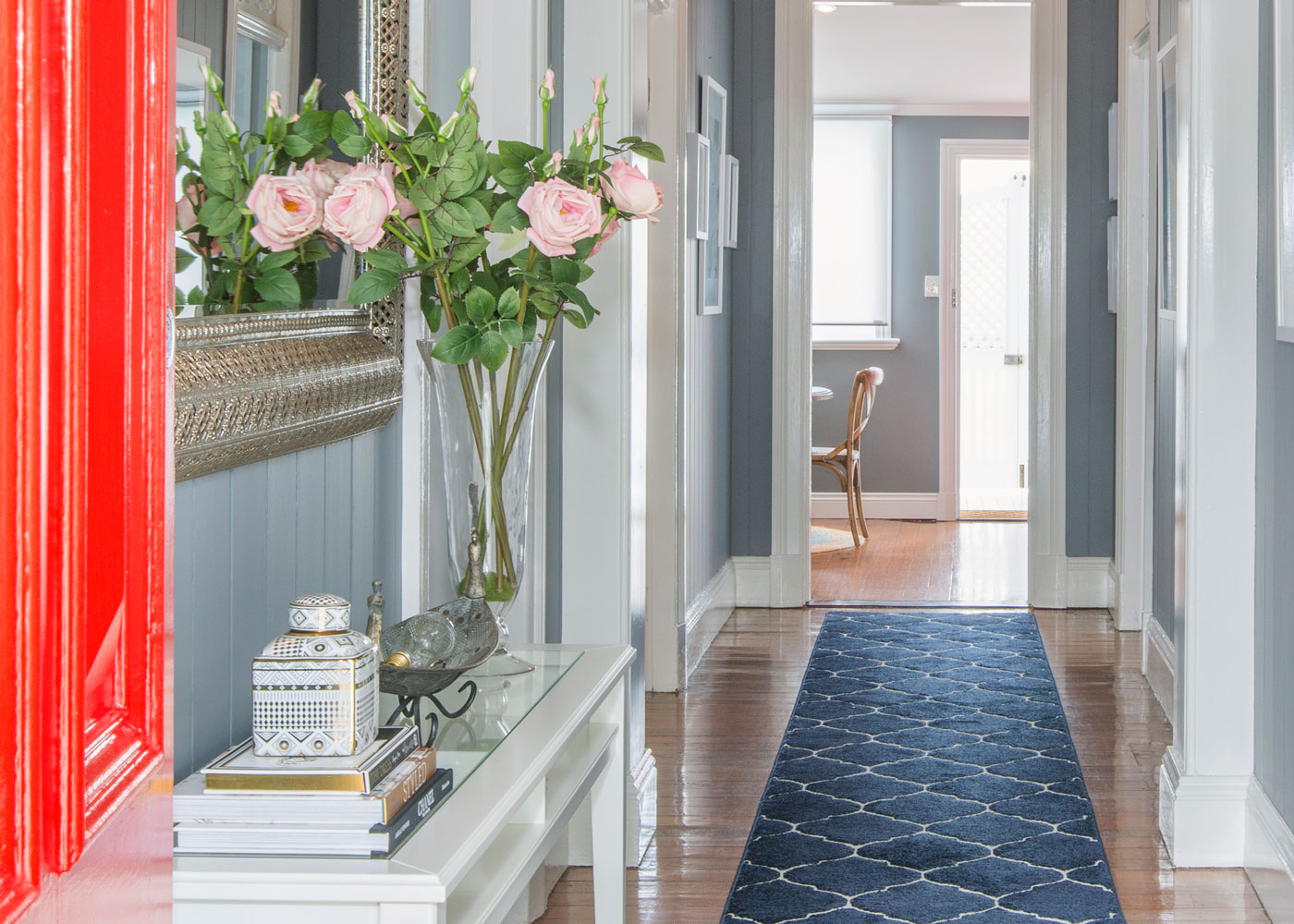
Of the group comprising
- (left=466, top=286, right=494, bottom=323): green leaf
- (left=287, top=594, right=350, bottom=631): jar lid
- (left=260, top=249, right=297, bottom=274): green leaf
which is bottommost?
(left=287, top=594, right=350, bottom=631): jar lid

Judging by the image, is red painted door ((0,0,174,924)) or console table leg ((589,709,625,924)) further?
console table leg ((589,709,625,924))

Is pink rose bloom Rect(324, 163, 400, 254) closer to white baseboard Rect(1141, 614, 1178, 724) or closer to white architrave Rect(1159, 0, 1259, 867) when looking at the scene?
white architrave Rect(1159, 0, 1259, 867)

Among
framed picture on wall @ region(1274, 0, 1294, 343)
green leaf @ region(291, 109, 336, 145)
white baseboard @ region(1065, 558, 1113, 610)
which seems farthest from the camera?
white baseboard @ region(1065, 558, 1113, 610)

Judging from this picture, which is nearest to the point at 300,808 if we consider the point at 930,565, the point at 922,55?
the point at 930,565

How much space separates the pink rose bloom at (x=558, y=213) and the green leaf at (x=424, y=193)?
0.11 meters

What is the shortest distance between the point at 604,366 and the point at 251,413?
1.43 metres

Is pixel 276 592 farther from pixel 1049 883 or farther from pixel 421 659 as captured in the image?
pixel 1049 883

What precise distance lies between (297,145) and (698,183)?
3045 millimetres

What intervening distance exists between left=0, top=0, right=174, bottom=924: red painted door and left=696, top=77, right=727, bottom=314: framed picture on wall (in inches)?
164

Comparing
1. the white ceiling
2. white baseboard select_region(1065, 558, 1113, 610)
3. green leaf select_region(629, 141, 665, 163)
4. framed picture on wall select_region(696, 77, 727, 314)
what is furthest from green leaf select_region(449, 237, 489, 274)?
the white ceiling

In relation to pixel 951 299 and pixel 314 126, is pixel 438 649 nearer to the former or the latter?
pixel 314 126

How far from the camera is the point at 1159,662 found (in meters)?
4.22

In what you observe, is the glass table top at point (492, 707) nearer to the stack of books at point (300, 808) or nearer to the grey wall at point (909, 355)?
the stack of books at point (300, 808)

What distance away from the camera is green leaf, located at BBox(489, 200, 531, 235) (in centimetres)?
171
